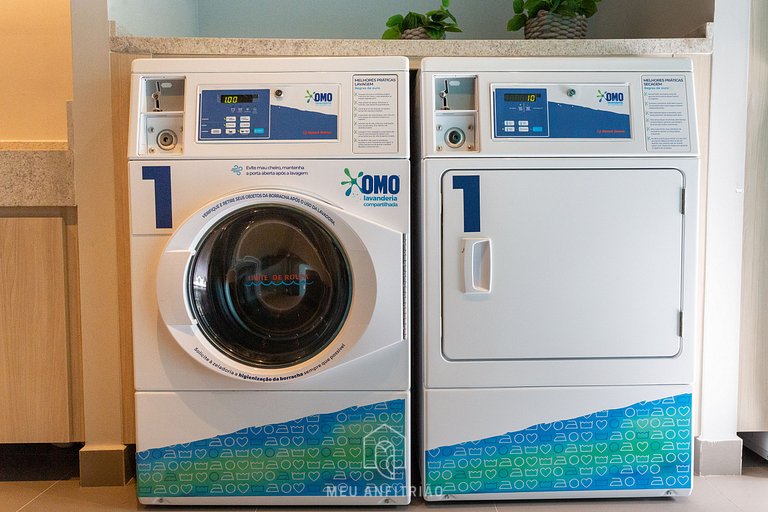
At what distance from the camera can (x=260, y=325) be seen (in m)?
1.65

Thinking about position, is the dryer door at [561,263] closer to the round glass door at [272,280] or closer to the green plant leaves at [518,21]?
the round glass door at [272,280]

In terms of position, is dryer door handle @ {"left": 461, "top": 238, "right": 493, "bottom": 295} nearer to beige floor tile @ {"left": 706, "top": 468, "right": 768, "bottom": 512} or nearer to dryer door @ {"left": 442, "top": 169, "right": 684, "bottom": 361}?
dryer door @ {"left": 442, "top": 169, "right": 684, "bottom": 361}

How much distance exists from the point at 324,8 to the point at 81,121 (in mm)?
1284

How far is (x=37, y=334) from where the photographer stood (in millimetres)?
1833

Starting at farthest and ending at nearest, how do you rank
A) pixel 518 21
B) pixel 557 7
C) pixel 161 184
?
pixel 518 21 < pixel 557 7 < pixel 161 184

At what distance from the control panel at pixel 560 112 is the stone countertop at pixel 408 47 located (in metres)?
0.23

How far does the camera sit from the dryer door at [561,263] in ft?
5.29

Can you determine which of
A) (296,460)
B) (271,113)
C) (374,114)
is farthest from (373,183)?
(296,460)

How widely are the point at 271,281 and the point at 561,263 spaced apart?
2.64 ft

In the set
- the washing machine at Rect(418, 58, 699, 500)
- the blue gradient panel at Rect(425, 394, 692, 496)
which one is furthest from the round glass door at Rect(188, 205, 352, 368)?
the blue gradient panel at Rect(425, 394, 692, 496)

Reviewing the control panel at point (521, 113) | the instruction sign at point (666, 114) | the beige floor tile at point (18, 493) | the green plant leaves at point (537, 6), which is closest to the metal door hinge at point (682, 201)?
the instruction sign at point (666, 114)

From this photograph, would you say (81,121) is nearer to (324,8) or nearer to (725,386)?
(324,8)

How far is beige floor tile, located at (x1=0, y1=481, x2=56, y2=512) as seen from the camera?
174 centimetres

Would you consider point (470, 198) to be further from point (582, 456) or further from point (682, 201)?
point (582, 456)
